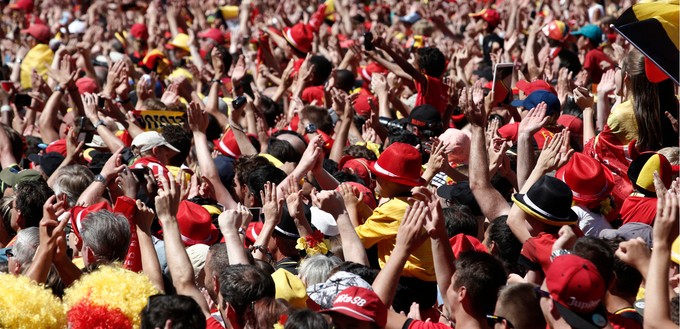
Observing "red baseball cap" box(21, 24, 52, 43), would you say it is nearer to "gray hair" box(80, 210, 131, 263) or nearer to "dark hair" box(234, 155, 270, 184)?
"dark hair" box(234, 155, 270, 184)

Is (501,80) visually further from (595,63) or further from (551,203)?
(551,203)

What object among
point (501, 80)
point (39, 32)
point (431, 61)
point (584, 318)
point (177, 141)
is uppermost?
point (584, 318)

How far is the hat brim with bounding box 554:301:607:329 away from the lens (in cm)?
391

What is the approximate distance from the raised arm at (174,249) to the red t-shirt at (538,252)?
1.58 meters

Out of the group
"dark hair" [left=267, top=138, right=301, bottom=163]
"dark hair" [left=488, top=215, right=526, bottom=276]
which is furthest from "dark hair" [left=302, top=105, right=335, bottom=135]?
"dark hair" [left=488, top=215, right=526, bottom=276]

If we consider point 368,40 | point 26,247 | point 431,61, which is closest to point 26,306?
point 26,247

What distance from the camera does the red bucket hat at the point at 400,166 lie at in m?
5.77

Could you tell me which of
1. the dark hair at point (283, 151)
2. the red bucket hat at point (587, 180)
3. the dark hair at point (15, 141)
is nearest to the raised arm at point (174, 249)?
the red bucket hat at point (587, 180)

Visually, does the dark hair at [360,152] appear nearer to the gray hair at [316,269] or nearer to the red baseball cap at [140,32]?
the gray hair at [316,269]

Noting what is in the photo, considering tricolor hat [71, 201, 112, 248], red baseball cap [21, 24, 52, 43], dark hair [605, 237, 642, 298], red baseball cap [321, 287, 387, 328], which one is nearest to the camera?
red baseball cap [321, 287, 387, 328]

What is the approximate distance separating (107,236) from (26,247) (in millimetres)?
382

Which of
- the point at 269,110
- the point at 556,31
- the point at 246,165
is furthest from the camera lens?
the point at 556,31

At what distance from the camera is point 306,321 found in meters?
3.88

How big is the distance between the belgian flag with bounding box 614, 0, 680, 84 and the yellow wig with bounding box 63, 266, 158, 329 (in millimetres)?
2994
